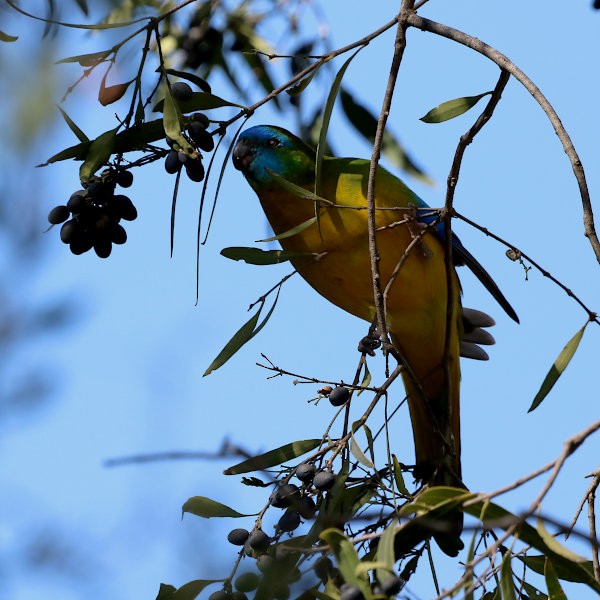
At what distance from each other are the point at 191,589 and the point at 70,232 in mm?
852

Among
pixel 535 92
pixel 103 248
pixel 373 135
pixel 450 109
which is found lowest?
pixel 535 92

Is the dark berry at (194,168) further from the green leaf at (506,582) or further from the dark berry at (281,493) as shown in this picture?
the green leaf at (506,582)

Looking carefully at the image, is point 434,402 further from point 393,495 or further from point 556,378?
point 393,495

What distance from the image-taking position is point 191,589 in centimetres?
165

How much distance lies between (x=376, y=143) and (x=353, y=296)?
41.0 inches

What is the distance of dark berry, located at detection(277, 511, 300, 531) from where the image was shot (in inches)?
71.9

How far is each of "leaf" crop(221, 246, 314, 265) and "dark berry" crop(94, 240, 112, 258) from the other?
0.87 ft

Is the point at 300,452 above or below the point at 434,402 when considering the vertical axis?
below

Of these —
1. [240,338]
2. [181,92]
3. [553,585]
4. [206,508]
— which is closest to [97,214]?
[181,92]

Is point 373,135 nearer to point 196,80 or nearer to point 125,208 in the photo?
point 196,80

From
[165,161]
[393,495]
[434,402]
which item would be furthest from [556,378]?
[434,402]

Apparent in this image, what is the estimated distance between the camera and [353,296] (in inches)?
119

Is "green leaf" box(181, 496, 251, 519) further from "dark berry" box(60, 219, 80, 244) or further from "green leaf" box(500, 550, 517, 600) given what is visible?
"dark berry" box(60, 219, 80, 244)

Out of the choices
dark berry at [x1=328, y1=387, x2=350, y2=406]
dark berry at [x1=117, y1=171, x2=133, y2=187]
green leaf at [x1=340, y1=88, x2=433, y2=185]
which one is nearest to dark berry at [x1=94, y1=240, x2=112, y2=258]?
dark berry at [x1=117, y1=171, x2=133, y2=187]
